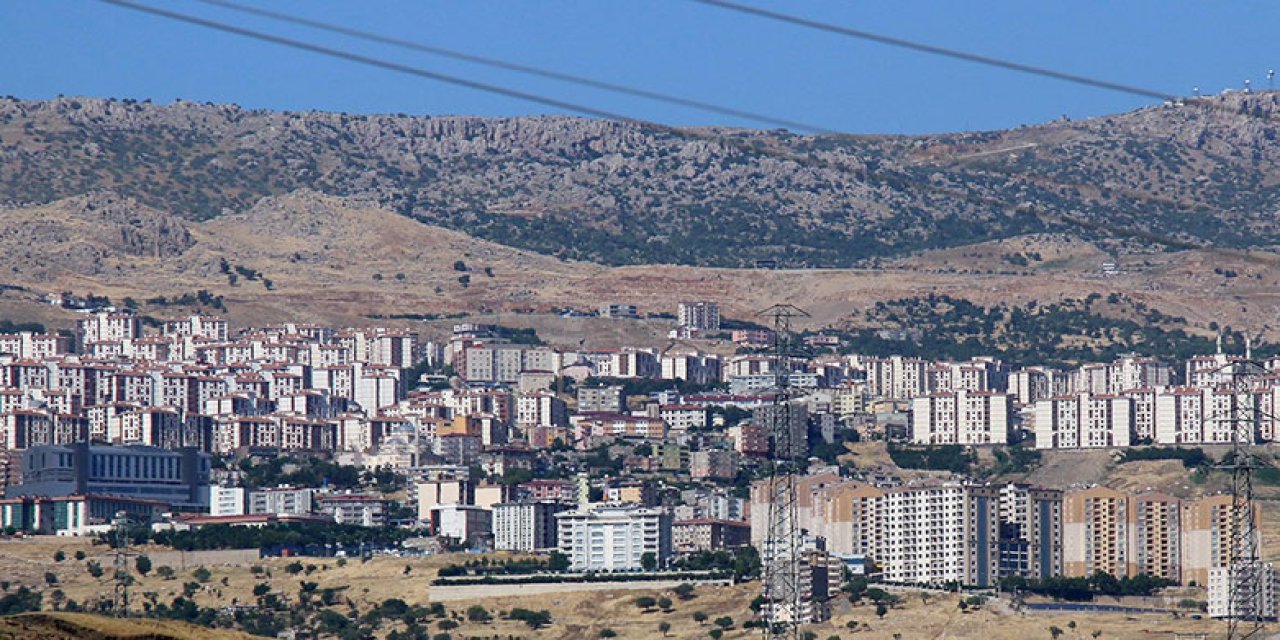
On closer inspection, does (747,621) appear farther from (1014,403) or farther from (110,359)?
(110,359)

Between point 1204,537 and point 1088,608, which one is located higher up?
point 1204,537

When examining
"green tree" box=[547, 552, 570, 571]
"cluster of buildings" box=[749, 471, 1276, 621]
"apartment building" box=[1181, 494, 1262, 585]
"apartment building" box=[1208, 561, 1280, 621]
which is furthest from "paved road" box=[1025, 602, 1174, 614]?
"green tree" box=[547, 552, 570, 571]

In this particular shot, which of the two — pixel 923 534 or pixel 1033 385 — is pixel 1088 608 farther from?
pixel 1033 385

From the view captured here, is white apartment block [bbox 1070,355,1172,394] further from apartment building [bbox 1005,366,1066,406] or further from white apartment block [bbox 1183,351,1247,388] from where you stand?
white apartment block [bbox 1183,351,1247,388]

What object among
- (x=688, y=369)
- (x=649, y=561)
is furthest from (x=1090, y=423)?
(x=649, y=561)

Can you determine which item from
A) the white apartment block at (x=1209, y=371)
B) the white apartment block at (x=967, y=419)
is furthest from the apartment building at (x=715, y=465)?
the white apartment block at (x=1209, y=371)
